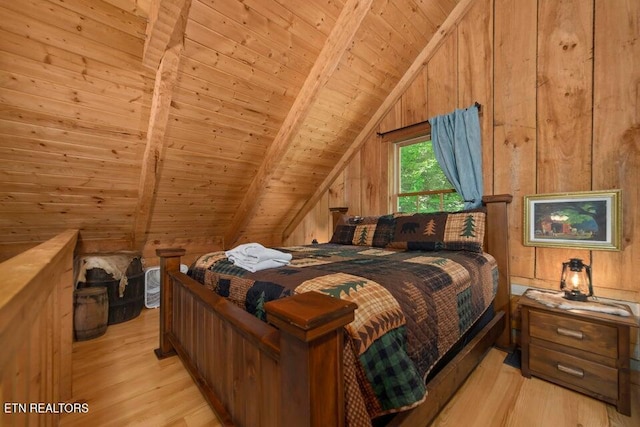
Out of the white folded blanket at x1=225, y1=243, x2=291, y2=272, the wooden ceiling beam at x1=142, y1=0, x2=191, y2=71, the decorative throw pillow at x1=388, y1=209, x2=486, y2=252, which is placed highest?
the wooden ceiling beam at x1=142, y1=0, x2=191, y2=71

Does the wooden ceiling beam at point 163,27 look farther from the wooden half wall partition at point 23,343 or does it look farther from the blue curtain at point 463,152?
the blue curtain at point 463,152

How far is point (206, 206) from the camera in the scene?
127 inches

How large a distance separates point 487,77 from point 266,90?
1.93 meters

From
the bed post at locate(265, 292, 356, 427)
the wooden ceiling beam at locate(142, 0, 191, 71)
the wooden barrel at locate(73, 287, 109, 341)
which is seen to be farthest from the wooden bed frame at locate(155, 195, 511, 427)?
the wooden ceiling beam at locate(142, 0, 191, 71)

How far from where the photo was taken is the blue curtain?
236 centimetres

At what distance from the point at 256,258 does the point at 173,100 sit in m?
1.54

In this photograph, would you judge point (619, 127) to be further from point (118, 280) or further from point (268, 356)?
point (118, 280)

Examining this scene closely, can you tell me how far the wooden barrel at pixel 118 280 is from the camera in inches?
93.2

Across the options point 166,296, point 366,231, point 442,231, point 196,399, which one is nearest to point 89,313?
point 166,296

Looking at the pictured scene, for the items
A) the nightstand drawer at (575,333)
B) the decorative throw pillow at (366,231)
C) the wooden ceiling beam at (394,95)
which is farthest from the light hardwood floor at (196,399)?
the wooden ceiling beam at (394,95)

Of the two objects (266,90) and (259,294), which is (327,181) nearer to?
(266,90)

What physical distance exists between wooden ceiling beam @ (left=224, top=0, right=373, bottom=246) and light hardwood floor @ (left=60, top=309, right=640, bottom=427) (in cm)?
186

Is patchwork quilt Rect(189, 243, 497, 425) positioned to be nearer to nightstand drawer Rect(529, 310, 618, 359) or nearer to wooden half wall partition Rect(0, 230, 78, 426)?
nightstand drawer Rect(529, 310, 618, 359)

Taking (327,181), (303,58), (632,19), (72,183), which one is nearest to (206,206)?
(72,183)
